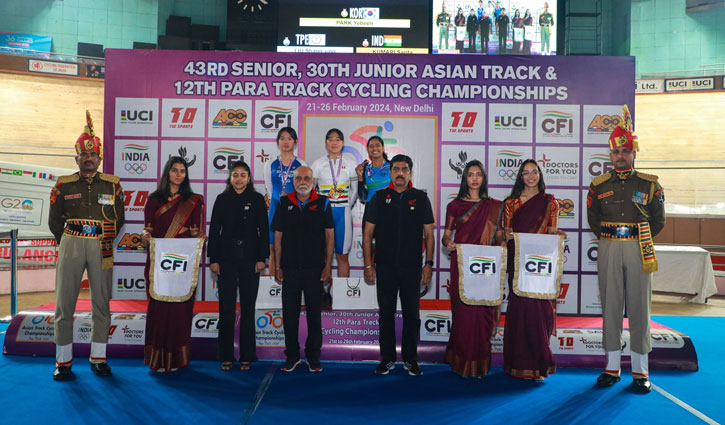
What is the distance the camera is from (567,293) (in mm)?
6293

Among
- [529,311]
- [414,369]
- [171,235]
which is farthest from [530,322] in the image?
[171,235]

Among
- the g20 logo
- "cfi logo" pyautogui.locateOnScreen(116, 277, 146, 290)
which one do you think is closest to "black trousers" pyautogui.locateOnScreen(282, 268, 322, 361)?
the g20 logo

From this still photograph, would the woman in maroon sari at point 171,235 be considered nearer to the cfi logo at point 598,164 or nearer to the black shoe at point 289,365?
the black shoe at point 289,365

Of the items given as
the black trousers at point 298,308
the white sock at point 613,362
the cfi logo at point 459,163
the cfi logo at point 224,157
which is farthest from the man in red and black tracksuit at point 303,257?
the white sock at point 613,362

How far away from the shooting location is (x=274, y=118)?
20.5 feet

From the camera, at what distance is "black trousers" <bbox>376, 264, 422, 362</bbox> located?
456 cm

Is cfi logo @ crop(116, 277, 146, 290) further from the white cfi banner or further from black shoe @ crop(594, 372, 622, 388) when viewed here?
black shoe @ crop(594, 372, 622, 388)

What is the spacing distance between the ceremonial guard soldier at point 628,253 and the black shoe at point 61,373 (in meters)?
4.56

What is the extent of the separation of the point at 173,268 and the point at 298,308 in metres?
1.17

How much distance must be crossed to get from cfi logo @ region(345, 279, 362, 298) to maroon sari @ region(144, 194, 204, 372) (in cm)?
146

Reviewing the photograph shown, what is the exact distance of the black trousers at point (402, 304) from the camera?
15.0ft

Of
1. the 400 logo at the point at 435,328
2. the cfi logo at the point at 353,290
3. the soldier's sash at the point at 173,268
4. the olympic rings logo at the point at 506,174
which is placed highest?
the olympic rings logo at the point at 506,174

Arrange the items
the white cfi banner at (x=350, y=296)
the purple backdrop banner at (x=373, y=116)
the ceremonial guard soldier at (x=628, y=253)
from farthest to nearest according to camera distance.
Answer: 1. the purple backdrop banner at (x=373, y=116)
2. the white cfi banner at (x=350, y=296)
3. the ceremonial guard soldier at (x=628, y=253)

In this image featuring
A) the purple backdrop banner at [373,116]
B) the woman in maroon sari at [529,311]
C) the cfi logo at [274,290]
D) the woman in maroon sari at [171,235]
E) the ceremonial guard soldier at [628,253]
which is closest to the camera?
the ceremonial guard soldier at [628,253]
